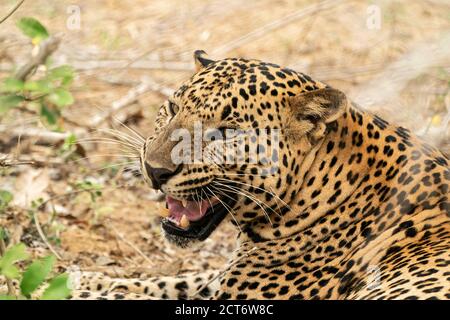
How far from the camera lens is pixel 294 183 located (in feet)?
20.0

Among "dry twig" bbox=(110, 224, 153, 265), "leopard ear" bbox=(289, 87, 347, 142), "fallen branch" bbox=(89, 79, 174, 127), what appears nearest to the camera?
"leopard ear" bbox=(289, 87, 347, 142)

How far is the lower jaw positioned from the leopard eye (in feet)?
2.20

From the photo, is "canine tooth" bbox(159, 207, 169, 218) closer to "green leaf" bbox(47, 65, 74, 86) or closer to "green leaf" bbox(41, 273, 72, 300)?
"green leaf" bbox(47, 65, 74, 86)

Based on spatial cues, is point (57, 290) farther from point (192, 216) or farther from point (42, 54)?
point (42, 54)

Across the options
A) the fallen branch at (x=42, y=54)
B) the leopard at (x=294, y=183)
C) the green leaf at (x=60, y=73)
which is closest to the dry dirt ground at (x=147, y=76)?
the fallen branch at (x=42, y=54)

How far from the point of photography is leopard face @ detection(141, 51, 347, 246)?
5852 millimetres

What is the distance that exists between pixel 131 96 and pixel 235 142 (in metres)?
4.67

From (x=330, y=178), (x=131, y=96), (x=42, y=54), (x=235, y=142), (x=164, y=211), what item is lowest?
(x=164, y=211)

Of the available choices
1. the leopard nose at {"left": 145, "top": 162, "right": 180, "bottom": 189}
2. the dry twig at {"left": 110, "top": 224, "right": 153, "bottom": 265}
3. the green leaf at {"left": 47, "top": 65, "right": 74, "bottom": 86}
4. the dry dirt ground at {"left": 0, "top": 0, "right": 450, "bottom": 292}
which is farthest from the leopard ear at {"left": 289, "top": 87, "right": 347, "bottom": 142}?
the dry twig at {"left": 110, "top": 224, "right": 153, "bottom": 265}

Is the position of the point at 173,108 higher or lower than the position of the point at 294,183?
higher

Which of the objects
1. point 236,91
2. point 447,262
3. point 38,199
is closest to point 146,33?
point 38,199

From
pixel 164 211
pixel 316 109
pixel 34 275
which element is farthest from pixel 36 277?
pixel 316 109

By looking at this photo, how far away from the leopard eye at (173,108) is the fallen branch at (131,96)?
3924mm

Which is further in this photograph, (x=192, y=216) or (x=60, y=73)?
(x=192, y=216)
